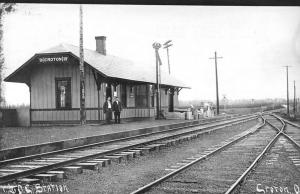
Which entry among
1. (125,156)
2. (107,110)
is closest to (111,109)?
(107,110)

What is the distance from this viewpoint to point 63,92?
23484 millimetres

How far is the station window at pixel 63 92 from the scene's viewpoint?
76.5ft

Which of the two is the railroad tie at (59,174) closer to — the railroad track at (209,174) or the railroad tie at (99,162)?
the railroad tie at (99,162)

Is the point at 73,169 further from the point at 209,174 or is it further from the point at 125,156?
the point at 209,174

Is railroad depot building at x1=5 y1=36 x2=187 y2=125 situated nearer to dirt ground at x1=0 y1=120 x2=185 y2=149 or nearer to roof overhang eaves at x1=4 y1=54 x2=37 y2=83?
roof overhang eaves at x1=4 y1=54 x2=37 y2=83

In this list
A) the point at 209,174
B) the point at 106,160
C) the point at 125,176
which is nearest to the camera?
the point at 125,176

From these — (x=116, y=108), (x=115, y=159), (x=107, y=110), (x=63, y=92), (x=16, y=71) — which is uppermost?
(x=16, y=71)

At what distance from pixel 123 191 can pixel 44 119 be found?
17410 mm

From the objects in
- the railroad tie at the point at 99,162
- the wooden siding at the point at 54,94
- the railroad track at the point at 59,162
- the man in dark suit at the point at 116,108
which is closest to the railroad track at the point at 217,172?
the railroad tie at the point at 99,162

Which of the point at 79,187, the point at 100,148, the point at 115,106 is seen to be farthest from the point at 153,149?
the point at 115,106

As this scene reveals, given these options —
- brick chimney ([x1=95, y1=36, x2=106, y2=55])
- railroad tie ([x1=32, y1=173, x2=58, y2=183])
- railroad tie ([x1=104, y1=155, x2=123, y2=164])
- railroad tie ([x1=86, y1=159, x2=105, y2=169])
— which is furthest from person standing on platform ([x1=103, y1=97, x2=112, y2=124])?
railroad tie ([x1=32, y1=173, x2=58, y2=183])

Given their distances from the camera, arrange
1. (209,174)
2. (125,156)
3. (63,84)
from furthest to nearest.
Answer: (63,84), (125,156), (209,174)

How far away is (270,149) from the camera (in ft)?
43.8

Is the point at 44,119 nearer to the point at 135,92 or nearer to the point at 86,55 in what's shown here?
the point at 86,55
